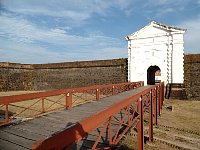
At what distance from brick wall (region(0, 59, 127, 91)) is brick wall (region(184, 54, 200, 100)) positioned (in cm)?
570

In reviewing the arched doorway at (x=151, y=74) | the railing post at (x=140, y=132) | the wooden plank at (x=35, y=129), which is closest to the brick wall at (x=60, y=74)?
the arched doorway at (x=151, y=74)

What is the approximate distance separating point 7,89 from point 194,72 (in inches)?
782

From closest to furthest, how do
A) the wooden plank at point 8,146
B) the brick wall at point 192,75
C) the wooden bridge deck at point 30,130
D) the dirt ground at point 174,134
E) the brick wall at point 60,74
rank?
the wooden plank at point 8,146, the wooden bridge deck at point 30,130, the dirt ground at point 174,134, the brick wall at point 192,75, the brick wall at point 60,74

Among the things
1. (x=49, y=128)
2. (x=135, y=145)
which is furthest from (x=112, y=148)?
(x=135, y=145)

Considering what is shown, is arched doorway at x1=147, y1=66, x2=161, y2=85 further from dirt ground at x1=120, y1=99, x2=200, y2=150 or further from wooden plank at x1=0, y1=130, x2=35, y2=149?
wooden plank at x1=0, y1=130, x2=35, y2=149

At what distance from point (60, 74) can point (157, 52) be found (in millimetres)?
12161

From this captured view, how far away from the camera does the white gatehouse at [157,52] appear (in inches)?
731

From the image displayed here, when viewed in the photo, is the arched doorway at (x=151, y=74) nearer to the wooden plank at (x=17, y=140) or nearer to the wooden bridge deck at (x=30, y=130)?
the wooden bridge deck at (x=30, y=130)

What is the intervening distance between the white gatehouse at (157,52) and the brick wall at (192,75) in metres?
0.42

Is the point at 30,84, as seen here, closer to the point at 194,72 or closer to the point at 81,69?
the point at 81,69

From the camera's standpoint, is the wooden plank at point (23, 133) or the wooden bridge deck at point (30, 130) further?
the wooden plank at point (23, 133)

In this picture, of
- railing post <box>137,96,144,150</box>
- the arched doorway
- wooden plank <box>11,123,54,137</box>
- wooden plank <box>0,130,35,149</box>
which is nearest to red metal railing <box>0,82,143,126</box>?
wooden plank <box>11,123,54,137</box>

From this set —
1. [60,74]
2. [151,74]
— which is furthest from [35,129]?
[60,74]

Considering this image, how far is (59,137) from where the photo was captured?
1.87 meters
